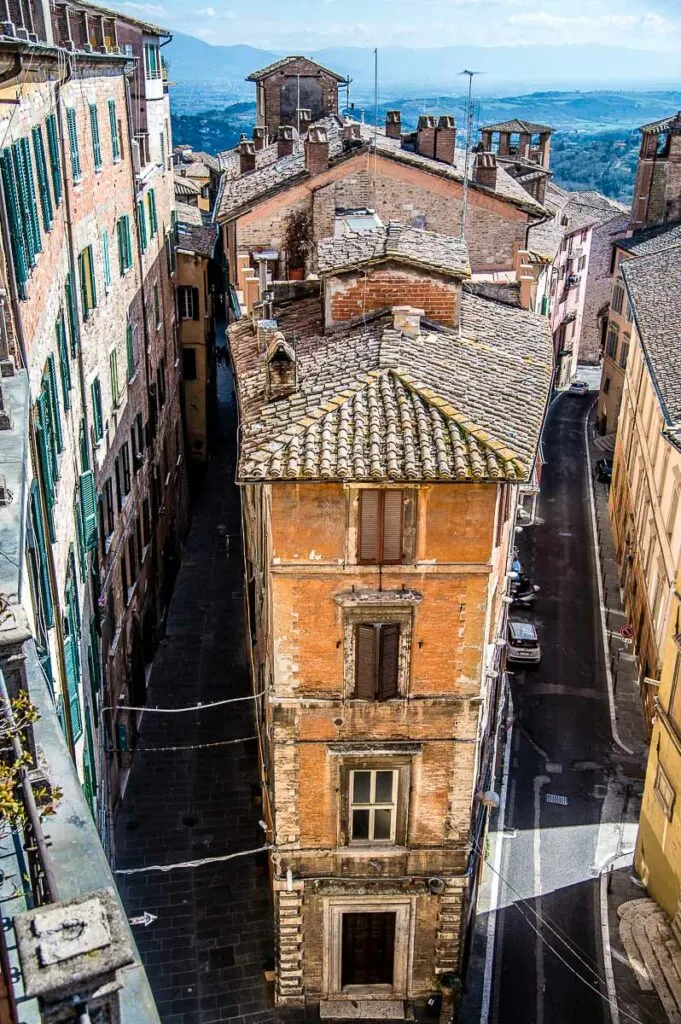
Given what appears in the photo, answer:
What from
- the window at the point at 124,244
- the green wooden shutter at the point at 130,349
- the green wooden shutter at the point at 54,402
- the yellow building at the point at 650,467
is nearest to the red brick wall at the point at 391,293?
the green wooden shutter at the point at 54,402

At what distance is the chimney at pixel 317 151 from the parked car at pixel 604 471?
26933 mm

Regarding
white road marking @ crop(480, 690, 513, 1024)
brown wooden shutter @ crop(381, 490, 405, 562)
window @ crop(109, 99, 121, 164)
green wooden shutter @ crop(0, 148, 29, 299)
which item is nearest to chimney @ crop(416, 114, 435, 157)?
window @ crop(109, 99, 121, 164)

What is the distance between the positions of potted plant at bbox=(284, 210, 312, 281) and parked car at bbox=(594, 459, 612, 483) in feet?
82.7

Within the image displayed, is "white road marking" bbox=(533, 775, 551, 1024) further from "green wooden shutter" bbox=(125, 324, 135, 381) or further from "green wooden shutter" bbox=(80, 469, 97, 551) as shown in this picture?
"green wooden shutter" bbox=(125, 324, 135, 381)

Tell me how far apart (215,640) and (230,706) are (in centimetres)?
455

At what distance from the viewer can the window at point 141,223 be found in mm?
35344

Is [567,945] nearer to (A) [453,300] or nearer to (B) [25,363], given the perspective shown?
(A) [453,300]

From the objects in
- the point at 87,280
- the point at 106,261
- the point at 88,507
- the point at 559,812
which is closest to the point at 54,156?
the point at 87,280

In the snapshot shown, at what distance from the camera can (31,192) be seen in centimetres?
1792

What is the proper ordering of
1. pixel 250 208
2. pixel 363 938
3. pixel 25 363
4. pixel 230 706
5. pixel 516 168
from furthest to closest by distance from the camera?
1. pixel 516 168
2. pixel 250 208
3. pixel 230 706
4. pixel 363 938
5. pixel 25 363

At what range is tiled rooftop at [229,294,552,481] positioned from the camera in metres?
17.3

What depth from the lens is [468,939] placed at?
78.0 feet

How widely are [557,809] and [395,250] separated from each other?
17.5 m

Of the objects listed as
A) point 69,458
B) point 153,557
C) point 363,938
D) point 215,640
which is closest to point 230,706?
point 215,640
